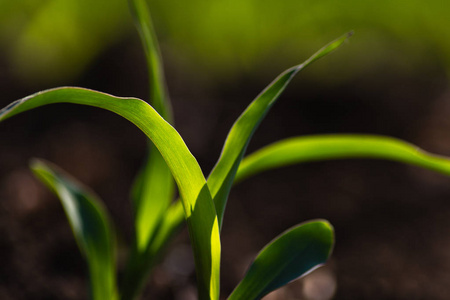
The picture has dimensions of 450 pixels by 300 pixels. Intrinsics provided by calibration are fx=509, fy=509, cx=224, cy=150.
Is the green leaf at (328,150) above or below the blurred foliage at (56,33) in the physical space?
below

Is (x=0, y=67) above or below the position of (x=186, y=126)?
above

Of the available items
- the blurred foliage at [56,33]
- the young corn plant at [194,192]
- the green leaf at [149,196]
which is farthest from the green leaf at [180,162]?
the blurred foliage at [56,33]

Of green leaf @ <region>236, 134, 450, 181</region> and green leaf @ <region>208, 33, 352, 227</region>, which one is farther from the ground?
green leaf @ <region>208, 33, 352, 227</region>

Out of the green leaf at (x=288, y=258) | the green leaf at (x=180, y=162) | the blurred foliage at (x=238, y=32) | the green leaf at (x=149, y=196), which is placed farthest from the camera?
the blurred foliage at (x=238, y=32)

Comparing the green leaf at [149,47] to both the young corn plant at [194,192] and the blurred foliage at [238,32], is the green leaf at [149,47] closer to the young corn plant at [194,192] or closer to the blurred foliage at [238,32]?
the young corn plant at [194,192]

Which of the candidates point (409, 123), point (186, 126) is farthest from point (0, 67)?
point (409, 123)

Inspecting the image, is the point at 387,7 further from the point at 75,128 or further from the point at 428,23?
the point at 75,128

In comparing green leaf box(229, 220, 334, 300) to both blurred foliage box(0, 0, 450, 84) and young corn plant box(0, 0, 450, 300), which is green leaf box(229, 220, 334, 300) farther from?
blurred foliage box(0, 0, 450, 84)

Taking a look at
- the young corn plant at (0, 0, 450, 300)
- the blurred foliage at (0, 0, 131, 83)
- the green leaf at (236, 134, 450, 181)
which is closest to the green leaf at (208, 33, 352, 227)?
the young corn plant at (0, 0, 450, 300)
